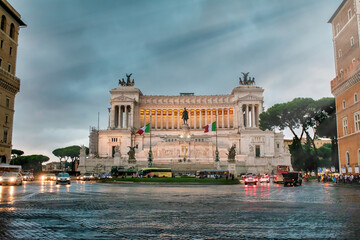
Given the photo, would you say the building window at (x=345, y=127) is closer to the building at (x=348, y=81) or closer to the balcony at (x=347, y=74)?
the building at (x=348, y=81)

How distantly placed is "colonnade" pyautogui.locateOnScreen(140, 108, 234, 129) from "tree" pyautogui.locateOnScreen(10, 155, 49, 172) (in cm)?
3915

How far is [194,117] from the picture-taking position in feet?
365

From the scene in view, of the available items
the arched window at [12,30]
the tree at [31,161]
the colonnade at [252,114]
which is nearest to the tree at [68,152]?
the tree at [31,161]

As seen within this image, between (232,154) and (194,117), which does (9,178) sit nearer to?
(232,154)

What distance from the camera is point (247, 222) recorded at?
10.8 m

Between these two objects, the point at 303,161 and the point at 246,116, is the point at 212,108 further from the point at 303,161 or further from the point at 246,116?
the point at 303,161

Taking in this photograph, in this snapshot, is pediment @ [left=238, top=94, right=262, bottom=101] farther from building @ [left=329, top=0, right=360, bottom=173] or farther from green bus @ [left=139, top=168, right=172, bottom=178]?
green bus @ [left=139, top=168, right=172, bottom=178]

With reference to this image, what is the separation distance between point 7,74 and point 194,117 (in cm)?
6706

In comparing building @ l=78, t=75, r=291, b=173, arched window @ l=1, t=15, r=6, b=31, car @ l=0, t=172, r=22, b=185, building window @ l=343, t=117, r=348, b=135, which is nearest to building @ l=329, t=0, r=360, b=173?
building window @ l=343, t=117, r=348, b=135

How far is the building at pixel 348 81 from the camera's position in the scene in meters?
44.3

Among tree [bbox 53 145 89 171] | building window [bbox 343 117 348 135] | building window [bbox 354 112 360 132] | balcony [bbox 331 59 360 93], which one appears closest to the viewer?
balcony [bbox 331 59 360 93]

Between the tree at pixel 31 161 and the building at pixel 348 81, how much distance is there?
96.3 metres

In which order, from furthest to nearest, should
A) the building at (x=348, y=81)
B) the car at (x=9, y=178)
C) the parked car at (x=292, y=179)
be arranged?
the building at (x=348, y=81) → the parked car at (x=292, y=179) → the car at (x=9, y=178)

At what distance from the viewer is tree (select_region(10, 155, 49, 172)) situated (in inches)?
4440
